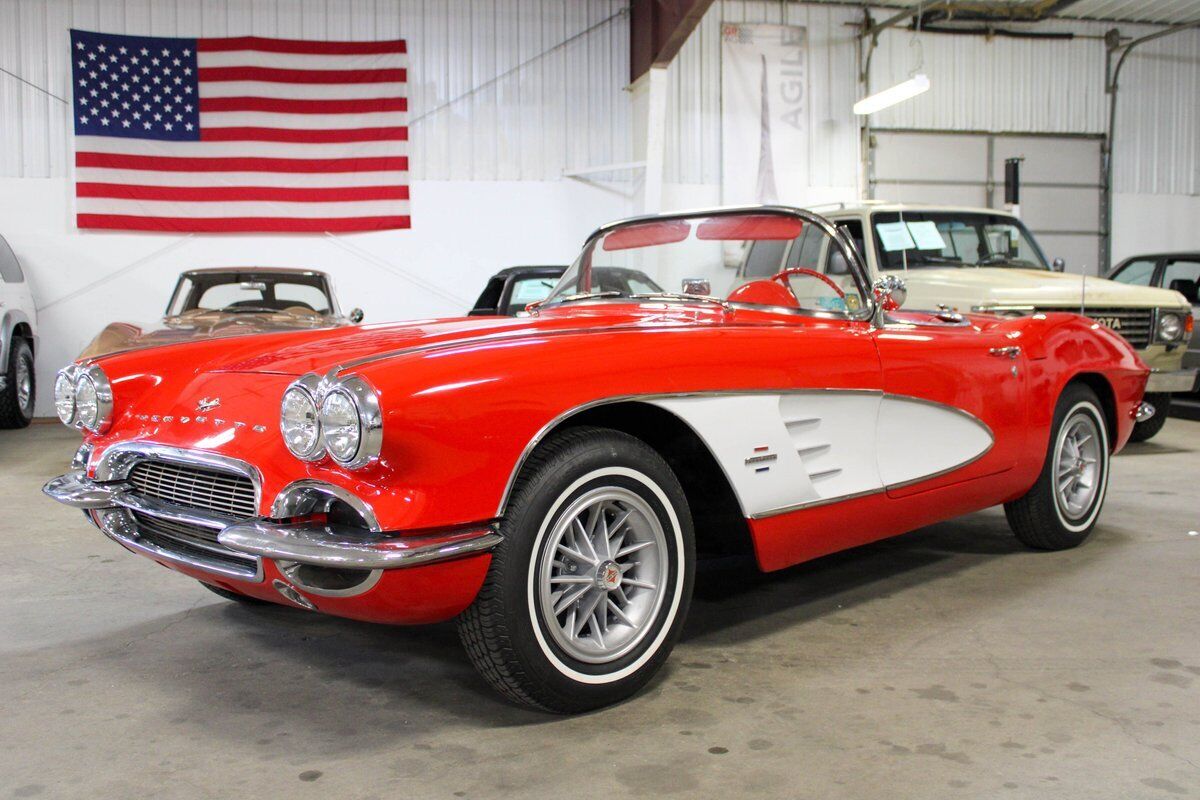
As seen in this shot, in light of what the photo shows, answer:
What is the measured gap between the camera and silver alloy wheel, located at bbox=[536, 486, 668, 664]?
2.38 metres

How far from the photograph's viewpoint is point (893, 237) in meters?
7.03

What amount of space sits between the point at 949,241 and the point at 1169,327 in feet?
5.23

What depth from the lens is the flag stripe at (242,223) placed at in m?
11.1

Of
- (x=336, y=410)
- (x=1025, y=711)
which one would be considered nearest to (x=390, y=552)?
(x=336, y=410)

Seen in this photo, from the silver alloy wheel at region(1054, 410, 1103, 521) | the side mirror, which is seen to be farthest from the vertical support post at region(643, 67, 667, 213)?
the side mirror

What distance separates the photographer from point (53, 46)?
11055 millimetres

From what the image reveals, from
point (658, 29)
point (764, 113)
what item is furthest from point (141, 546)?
point (764, 113)

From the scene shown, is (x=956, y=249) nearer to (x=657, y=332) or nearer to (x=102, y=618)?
(x=657, y=332)

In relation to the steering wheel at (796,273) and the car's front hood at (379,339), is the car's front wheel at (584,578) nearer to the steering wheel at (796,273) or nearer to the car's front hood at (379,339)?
the car's front hood at (379,339)

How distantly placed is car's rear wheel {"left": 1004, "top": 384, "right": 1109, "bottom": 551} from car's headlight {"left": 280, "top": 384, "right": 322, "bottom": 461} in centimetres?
285

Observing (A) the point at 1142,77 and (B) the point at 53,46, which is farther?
(A) the point at 1142,77

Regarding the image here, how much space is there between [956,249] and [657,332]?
506 centimetres

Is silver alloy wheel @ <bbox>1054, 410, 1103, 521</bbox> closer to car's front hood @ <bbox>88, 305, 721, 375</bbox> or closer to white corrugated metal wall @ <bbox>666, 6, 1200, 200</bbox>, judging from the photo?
car's front hood @ <bbox>88, 305, 721, 375</bbox>

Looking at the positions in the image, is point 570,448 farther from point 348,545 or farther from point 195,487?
point 195,487
